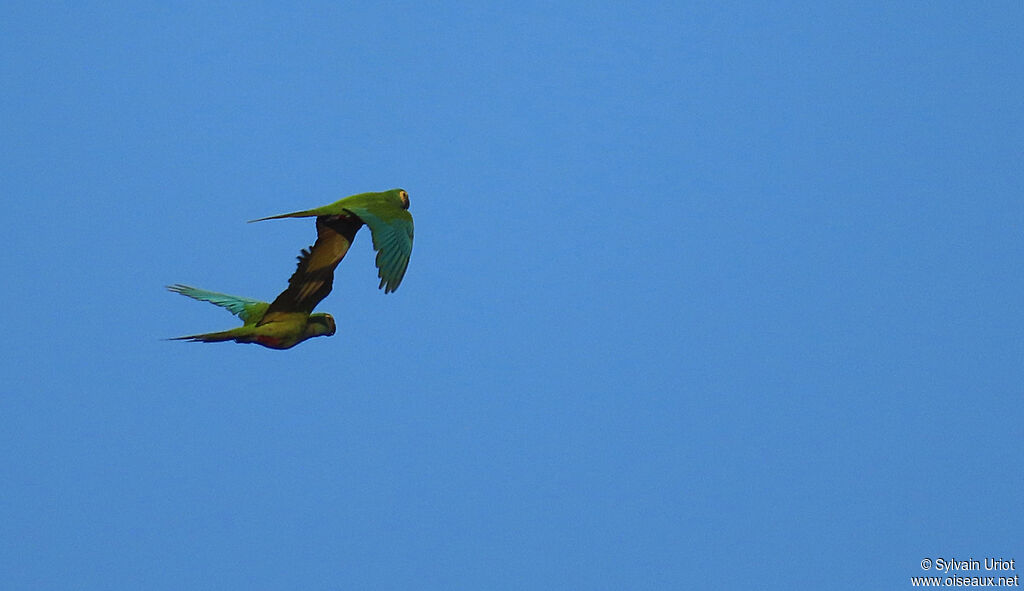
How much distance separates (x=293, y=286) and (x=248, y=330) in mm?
413

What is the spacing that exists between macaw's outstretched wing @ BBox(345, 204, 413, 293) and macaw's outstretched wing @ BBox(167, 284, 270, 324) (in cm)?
130

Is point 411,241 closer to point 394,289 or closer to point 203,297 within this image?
point 394,289

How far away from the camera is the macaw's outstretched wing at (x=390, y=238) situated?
7.80 metres

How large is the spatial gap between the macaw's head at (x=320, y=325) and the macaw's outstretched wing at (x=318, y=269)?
0.07 meters

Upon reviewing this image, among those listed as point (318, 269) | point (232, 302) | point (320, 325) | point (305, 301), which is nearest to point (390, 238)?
point (318, 269)

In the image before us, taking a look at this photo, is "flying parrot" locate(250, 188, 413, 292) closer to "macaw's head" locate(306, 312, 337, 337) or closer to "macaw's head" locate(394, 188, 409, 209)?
"macaw's head" locate(394, 188, 409, 209)

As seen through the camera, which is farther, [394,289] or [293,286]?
[293,286]

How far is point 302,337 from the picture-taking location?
8672mm

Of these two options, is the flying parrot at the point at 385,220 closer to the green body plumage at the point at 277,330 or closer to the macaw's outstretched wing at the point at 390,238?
the macaw's outstretched wing at the point at 390,238

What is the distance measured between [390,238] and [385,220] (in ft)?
0.59

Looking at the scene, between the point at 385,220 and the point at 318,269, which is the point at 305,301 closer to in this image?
the point at 318,269

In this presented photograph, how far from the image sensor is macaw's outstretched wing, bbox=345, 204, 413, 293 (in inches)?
307

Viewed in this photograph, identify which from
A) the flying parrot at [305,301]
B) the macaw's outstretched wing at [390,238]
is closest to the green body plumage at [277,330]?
the flying parrot at [305,301]

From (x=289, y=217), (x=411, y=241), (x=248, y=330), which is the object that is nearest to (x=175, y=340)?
(x=248, y=330)
